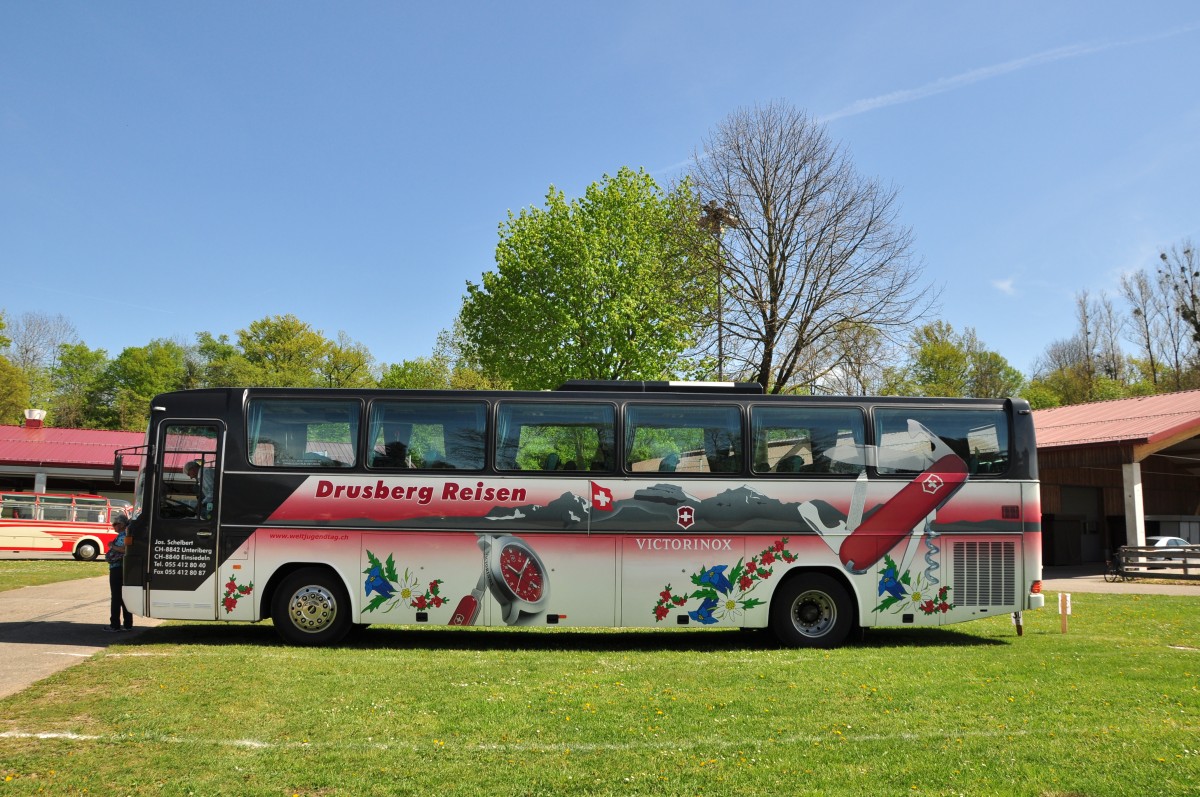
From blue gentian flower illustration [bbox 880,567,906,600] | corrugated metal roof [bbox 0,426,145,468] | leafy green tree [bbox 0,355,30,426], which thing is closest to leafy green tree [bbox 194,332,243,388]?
leafy green tree [bbox 0,355,30,426]

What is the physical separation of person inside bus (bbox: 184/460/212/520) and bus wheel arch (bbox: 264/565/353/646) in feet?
4.38

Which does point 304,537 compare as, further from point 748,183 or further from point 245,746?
point 748,183

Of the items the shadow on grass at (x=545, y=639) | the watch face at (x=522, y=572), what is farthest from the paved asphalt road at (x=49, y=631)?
the watch face at (x=522, y=572)

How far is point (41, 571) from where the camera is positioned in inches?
1088

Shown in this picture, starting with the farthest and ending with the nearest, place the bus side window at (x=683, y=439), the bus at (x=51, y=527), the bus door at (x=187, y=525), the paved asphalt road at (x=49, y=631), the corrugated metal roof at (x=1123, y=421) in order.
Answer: the bus at (x=51, y=527)
the corrugated metal roof at (x=1123, y=421)
the bus side window at (x=683, y=439)
the bus door at (x=187, y=525)
the paved asphalt road at (x=49, y=631)

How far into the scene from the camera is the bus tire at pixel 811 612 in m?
13.0

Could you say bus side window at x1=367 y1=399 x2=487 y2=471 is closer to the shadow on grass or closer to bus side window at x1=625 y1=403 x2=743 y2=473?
bus side window at x1=625 y1=403 x2=743 y2=473

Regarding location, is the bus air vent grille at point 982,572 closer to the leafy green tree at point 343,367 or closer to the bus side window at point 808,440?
the bus side window at point 808,440

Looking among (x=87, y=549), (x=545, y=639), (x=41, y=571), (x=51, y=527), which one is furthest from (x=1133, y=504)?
(x=51, y=527)

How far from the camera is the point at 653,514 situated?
12.9m

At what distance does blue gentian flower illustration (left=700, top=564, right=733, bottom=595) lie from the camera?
42.3ft

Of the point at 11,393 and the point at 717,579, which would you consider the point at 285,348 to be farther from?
the point at 717,579

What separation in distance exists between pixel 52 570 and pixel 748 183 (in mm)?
25366

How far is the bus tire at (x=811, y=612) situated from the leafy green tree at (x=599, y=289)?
826 inches
